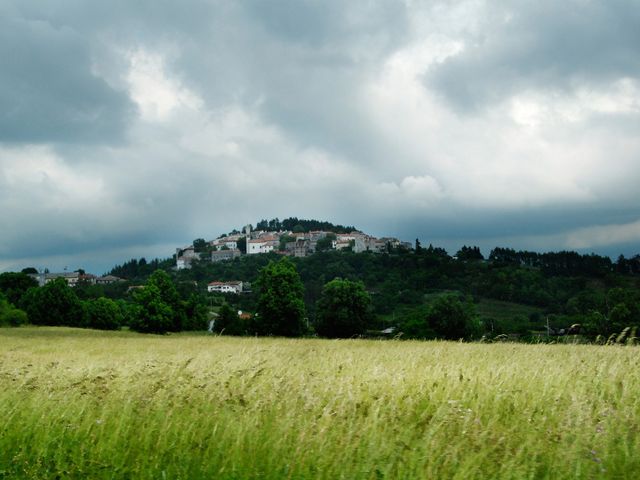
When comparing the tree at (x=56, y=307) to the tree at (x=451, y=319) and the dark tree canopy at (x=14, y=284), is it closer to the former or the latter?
the dark tree canopy at (x=14, y=284)

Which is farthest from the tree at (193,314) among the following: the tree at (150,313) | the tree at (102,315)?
the tree at (102,315)

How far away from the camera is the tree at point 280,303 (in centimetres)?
5956

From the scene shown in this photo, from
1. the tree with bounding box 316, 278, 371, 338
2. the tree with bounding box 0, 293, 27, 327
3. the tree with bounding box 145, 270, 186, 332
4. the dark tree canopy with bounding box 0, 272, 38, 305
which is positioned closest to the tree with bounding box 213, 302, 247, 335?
the tree with bounding box 145, 270, 186, 332

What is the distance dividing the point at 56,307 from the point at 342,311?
186 feet

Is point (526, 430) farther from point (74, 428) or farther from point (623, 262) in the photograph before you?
point (623, 262)

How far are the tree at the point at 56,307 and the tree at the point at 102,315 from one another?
4.82 ft

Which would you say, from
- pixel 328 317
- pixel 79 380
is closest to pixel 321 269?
pixel 328 317

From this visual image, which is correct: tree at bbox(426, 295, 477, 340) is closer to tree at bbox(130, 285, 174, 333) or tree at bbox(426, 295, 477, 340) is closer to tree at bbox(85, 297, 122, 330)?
tree at bbox(130, 285, 174, 333)

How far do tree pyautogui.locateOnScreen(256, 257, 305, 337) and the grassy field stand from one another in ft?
170

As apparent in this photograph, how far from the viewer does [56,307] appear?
313ft

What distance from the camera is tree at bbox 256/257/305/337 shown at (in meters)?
59.6

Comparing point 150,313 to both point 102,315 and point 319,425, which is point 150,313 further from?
point 319,425

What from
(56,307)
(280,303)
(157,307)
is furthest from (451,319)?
(56,307)

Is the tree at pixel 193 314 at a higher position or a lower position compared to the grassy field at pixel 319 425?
lower
